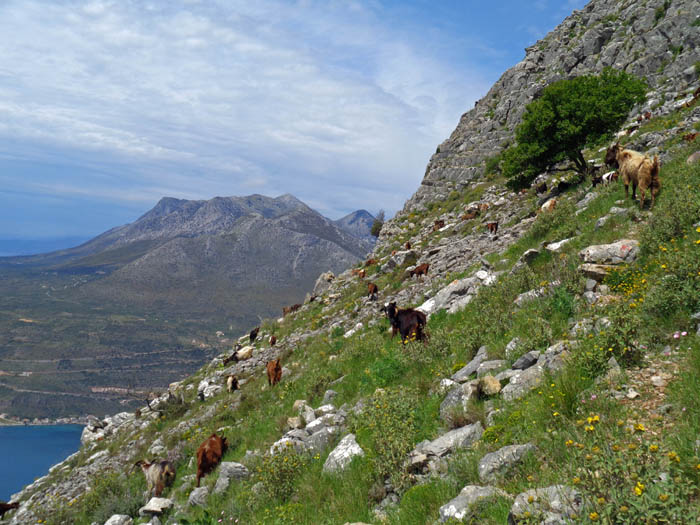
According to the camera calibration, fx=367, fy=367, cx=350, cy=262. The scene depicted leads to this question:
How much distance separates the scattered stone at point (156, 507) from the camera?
880 centimetres

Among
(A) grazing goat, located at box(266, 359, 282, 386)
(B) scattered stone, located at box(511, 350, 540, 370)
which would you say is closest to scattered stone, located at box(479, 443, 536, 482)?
(B) scattered stone, located at box(511, 350, 540, 370)

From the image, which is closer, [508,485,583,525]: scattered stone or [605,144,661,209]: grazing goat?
[508,485,583,525]: scattered stone

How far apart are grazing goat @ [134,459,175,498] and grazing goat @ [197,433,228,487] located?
5.77 feet

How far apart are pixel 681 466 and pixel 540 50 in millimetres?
60066

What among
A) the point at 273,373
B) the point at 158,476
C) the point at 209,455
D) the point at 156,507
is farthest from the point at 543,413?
the point at 273,373

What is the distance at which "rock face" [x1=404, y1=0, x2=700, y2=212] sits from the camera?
3193 centimetres

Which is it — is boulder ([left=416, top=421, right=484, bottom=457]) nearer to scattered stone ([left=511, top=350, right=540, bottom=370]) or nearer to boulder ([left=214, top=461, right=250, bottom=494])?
scattered stone ([left=511, top=350, right=540, bottom=370])

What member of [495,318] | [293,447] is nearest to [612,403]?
[495,318]

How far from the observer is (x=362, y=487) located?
218 inches

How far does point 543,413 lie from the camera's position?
15.0 ft

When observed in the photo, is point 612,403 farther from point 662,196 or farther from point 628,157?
point 628,157

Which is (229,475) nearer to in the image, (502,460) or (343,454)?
(343,454)

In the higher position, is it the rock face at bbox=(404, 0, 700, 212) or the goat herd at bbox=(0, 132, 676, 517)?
the rock face at bbox=(404, 0, 700, 212)

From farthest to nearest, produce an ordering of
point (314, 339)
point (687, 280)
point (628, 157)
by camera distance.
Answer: point (314, 339) < point (628, 157) < point (687, 280)
